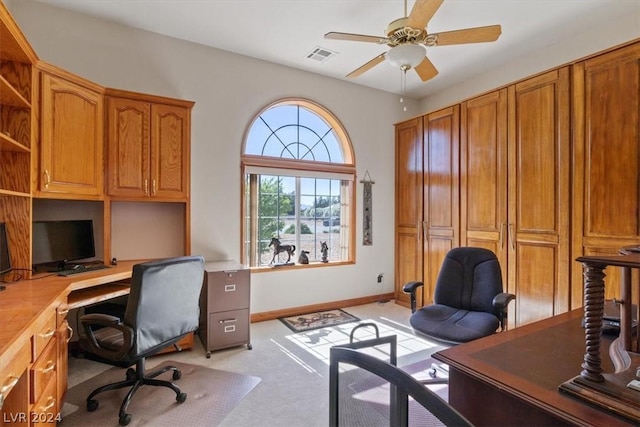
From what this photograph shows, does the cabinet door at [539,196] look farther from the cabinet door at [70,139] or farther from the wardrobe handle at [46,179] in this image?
the wardrobe handle at [46,179]

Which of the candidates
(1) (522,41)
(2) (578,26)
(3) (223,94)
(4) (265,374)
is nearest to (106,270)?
(4) (265,374)

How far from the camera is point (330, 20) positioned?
3016 millimetres

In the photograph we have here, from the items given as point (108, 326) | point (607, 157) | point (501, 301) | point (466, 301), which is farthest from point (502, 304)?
point (108, 326)

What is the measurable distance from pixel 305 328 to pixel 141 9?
3467mm

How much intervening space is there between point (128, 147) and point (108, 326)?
1.58m

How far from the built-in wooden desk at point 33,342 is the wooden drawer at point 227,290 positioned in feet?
2.95

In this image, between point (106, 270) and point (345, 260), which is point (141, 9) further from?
point (345, 260)

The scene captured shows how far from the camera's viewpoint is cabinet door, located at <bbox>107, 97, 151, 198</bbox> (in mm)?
2816

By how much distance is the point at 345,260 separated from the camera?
460 centimetres

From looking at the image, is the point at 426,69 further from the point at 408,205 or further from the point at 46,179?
the point at 46,179

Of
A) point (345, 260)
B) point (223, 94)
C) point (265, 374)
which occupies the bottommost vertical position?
point (265, 374)

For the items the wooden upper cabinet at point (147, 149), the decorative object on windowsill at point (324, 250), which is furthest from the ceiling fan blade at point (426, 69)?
the decorative object on windowsill at point (324, 250)

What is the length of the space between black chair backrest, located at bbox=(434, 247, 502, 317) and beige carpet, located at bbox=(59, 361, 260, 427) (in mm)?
Result: 1698

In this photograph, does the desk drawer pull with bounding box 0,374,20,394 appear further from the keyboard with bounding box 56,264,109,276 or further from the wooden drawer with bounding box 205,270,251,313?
the wooden drawer with bounding box 205,270,251,313
